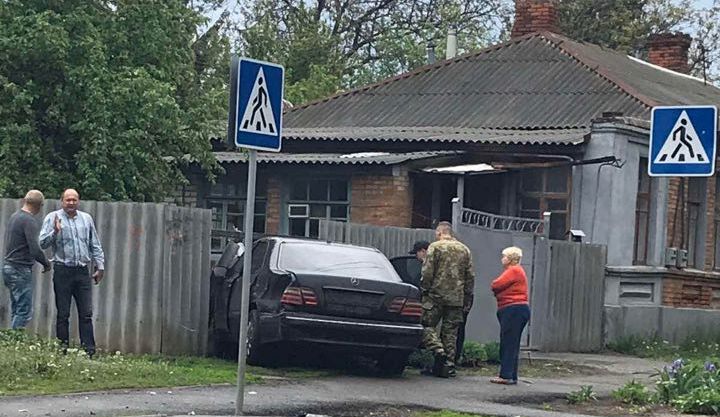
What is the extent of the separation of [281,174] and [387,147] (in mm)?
1889

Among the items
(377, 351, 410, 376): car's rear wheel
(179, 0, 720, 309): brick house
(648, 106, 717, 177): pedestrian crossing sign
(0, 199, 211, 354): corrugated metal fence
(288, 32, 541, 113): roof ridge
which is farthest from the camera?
(288, 32, 541, 113): roof ridge

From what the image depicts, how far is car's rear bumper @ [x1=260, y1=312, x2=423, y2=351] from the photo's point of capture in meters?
13.5

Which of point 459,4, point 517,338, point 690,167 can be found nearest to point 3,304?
point 517,338

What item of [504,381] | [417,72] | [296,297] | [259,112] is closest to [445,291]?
[504,381]

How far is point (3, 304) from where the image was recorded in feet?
45.1

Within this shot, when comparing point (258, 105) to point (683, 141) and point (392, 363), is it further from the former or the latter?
point (392, 363)

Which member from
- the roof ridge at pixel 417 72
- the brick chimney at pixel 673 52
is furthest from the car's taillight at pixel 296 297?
the brick chimney at pixel 673 52

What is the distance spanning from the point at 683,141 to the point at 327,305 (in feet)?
12.2

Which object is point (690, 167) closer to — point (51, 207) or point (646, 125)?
point (51, 207)

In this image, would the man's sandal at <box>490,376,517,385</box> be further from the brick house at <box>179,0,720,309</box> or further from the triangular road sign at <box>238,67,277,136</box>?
the brick house at <box>179,0,720,309</box>

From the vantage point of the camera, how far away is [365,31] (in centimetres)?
4712

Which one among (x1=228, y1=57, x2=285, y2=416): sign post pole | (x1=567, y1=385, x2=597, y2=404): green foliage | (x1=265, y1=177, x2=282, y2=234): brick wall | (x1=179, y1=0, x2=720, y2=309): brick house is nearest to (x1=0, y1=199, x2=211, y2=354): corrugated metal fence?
(x1=567, y1=385, x2=597, y2=404): green foliage

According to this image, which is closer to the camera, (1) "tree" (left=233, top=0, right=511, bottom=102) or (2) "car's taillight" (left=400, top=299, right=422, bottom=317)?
(2) "car's taillight" (left=400, top=299, right=422, bottom=317)

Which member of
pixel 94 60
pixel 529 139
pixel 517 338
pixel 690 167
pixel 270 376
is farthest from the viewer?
pixel 529 139
